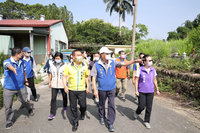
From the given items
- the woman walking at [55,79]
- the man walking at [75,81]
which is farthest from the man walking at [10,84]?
the man walking at [75,81]

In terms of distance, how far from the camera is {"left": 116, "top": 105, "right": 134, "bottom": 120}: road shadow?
4321 millimetres

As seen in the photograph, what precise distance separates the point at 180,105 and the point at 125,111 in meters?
2.17

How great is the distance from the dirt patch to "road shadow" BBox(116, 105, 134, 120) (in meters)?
1.49

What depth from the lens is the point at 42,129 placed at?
3469 mm

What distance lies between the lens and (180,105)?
512 cm

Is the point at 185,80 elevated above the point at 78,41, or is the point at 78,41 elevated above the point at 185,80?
the point at 78,41

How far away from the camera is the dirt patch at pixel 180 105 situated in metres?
4.23

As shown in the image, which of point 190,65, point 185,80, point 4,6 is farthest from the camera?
point 4,6

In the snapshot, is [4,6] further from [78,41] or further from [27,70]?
[27,70]

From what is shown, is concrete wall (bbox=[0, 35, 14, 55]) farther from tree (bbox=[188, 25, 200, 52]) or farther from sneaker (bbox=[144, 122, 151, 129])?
tree (bbox=[188, 25, 200, 52])

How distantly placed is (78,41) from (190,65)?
23.0 meters

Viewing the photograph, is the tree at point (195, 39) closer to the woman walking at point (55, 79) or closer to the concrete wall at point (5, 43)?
the woman walking at point (55, 79)

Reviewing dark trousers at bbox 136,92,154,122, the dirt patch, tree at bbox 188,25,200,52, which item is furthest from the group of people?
tree at bbox 188,25,200,52

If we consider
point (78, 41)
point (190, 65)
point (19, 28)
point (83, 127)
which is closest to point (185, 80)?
point (190, 65)
